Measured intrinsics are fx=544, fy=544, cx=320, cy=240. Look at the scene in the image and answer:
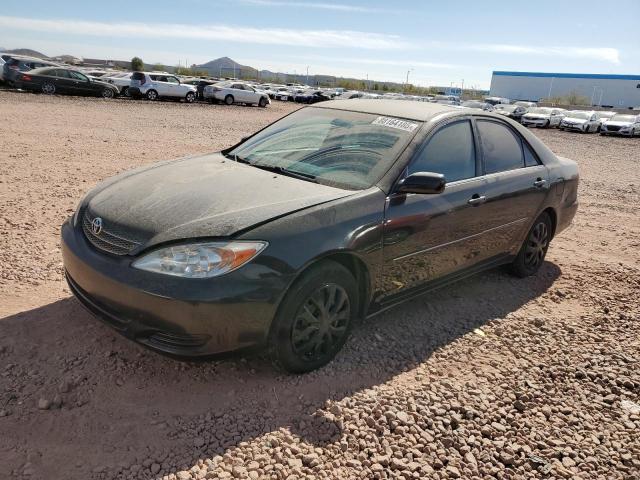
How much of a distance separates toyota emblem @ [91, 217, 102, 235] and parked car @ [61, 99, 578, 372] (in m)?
0.01

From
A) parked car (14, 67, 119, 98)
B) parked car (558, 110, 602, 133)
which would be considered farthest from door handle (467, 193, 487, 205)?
parked car (558, 110, 602, 133)

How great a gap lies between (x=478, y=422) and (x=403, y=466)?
619mm

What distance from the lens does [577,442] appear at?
2975mm

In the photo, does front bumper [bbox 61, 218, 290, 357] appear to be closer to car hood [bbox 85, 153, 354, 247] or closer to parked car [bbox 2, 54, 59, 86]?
car hood [bbox 85, 153, 354, 247]

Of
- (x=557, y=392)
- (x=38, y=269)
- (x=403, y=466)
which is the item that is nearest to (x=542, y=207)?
(x=557, y=392)

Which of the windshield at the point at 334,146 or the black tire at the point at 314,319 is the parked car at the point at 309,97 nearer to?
the windshield at the point at 334,146

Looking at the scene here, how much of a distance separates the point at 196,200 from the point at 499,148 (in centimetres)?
272

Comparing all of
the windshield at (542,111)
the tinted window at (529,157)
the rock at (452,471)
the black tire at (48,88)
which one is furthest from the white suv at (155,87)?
the rock at (452,471)

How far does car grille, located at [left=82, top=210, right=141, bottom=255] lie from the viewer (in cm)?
298

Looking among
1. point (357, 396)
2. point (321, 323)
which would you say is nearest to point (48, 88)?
point (321, 323)

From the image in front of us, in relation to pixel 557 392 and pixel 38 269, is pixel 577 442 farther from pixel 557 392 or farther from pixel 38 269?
pixel 38 269

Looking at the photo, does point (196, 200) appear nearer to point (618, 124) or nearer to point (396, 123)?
point (396, 123)

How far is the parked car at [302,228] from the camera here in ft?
9.34

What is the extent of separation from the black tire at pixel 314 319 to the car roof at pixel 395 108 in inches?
58.8
